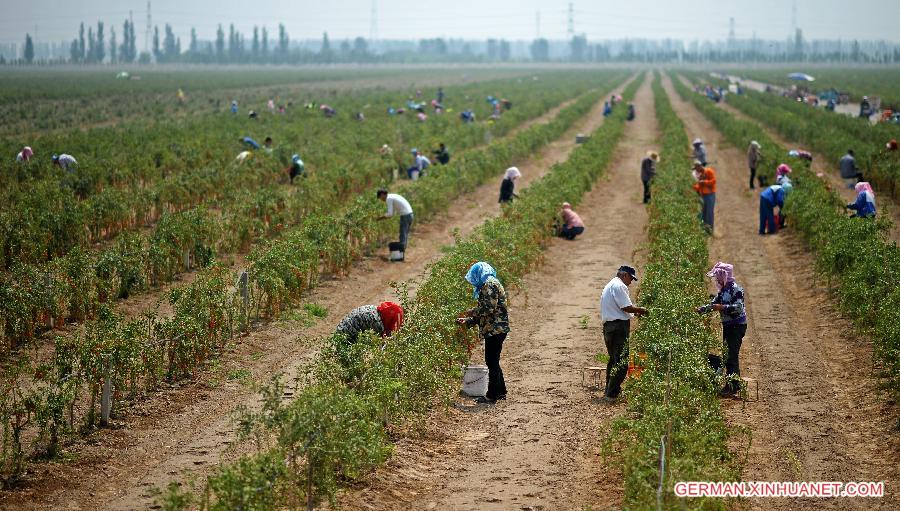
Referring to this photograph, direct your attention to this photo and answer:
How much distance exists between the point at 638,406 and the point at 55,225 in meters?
12.1

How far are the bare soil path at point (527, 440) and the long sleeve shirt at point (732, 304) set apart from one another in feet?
5.00

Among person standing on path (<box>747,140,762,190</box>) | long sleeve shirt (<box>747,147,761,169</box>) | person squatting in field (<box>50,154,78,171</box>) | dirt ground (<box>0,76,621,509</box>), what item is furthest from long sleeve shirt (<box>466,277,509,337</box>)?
long sleeve shirt (<box>747,147,761,169</box>)

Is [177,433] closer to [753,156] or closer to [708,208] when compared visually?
[708,208]

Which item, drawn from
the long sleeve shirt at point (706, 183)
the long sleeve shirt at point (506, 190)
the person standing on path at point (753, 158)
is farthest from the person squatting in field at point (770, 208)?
the person standing on path at point (753, 158)

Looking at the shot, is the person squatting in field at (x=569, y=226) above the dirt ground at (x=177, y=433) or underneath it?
above

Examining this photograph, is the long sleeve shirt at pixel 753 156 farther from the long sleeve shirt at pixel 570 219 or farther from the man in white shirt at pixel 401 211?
the man in white shirt at pixel 401 211

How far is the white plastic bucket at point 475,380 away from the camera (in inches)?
450

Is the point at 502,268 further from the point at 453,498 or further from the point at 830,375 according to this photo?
the point at 453,498

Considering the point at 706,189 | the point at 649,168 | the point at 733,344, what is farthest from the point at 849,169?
the point at 733,344

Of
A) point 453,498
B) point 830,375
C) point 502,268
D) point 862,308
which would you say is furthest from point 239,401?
point 862,308

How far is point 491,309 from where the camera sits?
10930 mm

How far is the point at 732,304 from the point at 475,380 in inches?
116

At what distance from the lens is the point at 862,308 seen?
1305cm

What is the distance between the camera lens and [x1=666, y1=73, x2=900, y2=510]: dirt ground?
9344mm
